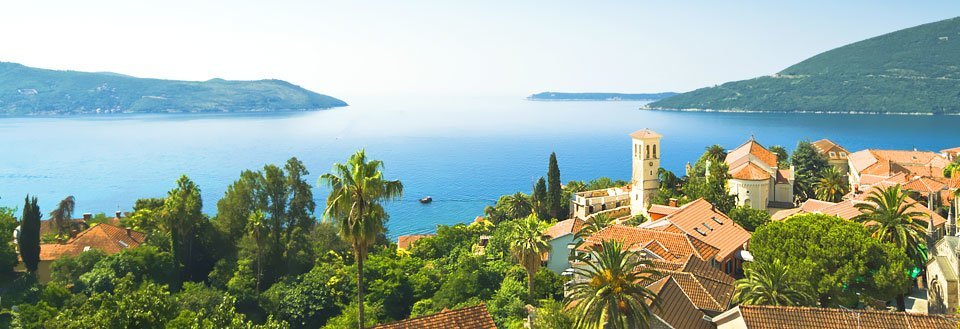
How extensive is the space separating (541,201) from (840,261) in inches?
1346

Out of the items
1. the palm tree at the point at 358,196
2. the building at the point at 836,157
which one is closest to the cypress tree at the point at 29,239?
the palm tree at the point at 358,196

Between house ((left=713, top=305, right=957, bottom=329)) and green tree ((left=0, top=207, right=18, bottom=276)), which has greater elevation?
house ((left=713, top=305, right=957, bottom=329))

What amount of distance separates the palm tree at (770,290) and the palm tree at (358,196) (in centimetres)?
1339

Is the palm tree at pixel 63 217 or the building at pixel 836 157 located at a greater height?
the building at pixel 836 157

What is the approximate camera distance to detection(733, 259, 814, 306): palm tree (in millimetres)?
21375

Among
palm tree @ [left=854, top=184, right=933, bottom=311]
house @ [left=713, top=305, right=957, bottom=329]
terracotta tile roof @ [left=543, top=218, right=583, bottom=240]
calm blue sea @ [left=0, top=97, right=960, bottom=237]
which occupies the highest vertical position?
palm tree @ [left=854, top=184, right=933, bottom=311]

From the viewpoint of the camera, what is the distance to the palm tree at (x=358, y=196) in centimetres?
1550

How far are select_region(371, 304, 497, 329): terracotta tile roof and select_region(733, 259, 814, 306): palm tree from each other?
10.3 meters

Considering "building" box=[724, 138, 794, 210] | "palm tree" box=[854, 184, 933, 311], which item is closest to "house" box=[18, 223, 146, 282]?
"palm tree" box=[854, 184, 933, 311]

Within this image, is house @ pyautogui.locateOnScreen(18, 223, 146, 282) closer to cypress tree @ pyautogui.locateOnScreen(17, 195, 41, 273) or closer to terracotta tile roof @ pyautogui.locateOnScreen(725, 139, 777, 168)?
cypress tree @ pyautogui.locateOnScreen(17, 195, 41, 273)

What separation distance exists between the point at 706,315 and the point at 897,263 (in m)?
9.44

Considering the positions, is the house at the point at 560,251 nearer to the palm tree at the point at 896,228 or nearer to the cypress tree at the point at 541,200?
→ the palm tree at the point at 896,228

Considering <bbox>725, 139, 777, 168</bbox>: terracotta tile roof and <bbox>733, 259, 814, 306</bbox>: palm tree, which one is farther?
<bbox>725, 139, 777, 168</bbox>: terracotta tile roof

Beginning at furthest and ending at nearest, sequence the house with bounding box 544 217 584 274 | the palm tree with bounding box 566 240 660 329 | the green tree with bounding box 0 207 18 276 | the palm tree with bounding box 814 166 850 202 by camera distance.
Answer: the palm tree with bounding box 814 166 850 202
the green tree with bounding box 0 207 18 276
the house with bounding box 544 217 584 274
the palm tree with bounding box 566 240 660 329
